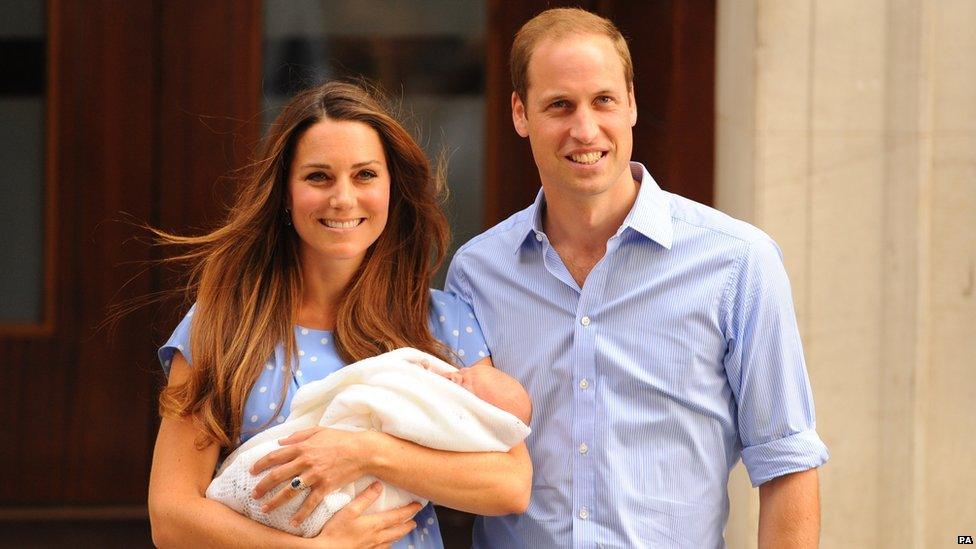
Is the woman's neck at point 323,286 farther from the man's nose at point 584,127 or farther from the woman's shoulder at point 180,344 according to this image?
the man's nose at point 584,127

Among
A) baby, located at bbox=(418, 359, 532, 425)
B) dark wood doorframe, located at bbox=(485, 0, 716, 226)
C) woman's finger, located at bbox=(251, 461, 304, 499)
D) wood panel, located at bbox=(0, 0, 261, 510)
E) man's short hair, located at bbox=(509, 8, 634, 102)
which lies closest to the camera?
woman's finger, located at bbox=(251, 461, 304, 499)

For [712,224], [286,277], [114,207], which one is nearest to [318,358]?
[286,277]

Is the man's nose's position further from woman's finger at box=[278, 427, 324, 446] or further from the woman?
woman's finger at box=[278, 427, 324, 446]

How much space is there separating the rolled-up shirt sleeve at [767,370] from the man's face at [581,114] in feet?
1.10

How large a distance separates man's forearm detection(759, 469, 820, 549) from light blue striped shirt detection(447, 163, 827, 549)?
→ 0.04 metres

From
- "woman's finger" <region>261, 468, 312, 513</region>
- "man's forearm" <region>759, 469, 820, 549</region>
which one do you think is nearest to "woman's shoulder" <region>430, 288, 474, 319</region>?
"woman's finger" <region>261, 468, 312, 513</region>

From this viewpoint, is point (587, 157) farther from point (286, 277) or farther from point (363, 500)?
point (363, 500)

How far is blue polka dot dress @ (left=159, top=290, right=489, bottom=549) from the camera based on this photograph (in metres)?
2.42

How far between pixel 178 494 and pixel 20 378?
1.83 metres

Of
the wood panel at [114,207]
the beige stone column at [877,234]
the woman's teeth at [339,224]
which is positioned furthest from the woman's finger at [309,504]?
the wood panel at [114,207]

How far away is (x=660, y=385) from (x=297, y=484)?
2.42 feet

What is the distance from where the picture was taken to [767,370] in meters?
2.43

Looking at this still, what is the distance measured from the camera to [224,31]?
3.96 metres

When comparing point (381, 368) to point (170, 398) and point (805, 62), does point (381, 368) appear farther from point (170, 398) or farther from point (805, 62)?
point (805, 62)
